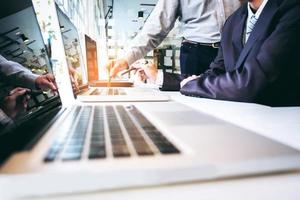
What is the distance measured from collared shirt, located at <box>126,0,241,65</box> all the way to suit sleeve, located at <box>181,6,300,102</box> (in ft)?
2.12

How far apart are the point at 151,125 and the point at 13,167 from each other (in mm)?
233

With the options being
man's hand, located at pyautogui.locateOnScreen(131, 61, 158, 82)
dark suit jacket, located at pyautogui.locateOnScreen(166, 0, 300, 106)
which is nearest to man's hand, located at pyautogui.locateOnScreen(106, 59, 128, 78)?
man's hand, located at pyautogui.locateOnScreen(131, 61, 158, 82)

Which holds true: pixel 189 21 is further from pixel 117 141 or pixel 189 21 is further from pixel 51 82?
pixel 117 141

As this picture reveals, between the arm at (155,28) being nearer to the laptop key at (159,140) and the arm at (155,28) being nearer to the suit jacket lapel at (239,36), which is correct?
the suit jacket lapel at (239,36)

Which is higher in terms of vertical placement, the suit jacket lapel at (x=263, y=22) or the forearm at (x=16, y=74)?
the suit jacket lapel at (x=263, y=22)

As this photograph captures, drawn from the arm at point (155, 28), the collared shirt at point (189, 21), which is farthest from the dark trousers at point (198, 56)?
the arm at point (155, 28)

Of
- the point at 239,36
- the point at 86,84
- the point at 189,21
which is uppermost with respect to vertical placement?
the point at 189,21

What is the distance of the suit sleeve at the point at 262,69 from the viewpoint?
3.01ft

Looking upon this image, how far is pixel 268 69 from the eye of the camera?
92 cm

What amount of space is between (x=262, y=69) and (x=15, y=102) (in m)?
0.77

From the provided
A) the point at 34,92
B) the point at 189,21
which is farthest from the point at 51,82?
the point at 189,21

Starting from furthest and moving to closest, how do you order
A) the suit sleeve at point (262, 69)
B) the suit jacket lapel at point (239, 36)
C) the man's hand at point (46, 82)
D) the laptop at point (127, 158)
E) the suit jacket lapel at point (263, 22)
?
the suit jacket lapel at point (239, 36), the suit jacket lapel at point (263, 22), the suit sleeve at point (262, 69), the man's hand at point (46, 82), the laptop at point (127, 158)

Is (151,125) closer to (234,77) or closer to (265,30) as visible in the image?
(234,77)

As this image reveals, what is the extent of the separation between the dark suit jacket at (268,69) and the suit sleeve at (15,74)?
64 centimetres
